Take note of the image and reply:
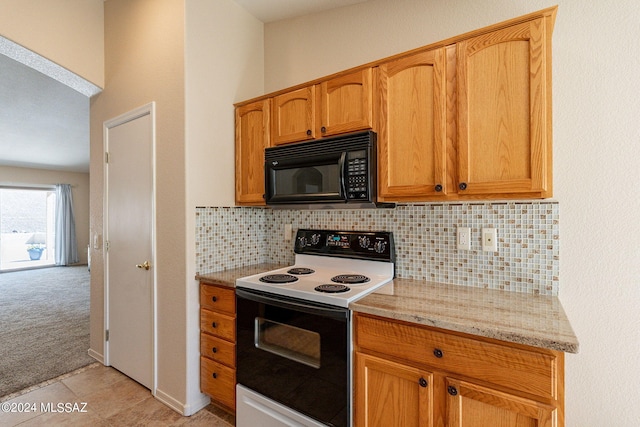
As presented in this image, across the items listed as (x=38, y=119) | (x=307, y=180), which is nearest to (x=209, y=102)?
(x=307, y=180)

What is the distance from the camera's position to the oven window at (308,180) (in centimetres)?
176

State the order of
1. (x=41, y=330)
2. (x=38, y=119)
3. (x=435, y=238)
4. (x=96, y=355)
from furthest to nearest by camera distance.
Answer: (x=38, y=119) → (x=41, y=330) → (x=96, y=355) → (x=435, y=238)

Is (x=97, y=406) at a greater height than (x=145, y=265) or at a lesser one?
lesser

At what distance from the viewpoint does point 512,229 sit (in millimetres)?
1575

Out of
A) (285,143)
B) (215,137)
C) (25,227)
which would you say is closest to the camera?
(285,143)

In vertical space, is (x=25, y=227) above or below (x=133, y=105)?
below

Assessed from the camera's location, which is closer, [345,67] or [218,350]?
[218,350]

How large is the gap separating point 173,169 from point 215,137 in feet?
1.20

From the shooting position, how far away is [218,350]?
1.96 meters

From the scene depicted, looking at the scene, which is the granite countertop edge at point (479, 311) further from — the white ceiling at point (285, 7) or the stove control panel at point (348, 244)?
the white ceiling at point (285, 7)

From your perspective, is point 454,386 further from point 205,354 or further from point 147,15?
point 147,15

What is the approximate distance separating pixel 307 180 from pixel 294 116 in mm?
441

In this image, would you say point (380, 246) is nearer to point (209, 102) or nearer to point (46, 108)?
point (209, 102)

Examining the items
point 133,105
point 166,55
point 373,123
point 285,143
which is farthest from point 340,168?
point 133,105
